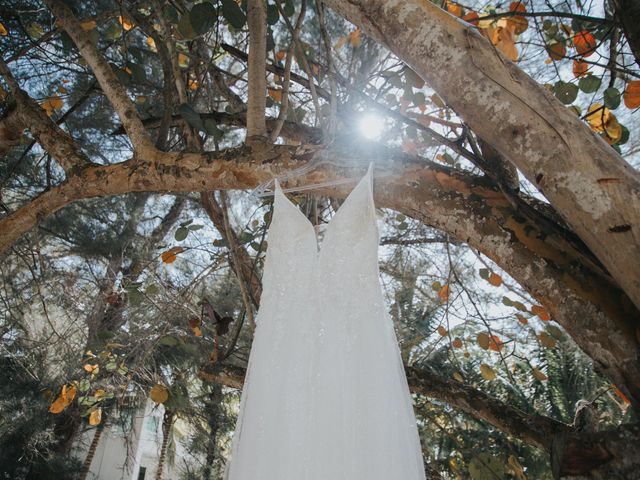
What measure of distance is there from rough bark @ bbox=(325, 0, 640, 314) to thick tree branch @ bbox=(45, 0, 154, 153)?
25.1 inches

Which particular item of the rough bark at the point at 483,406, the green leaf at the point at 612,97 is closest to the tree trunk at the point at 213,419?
the rough bark at the point at 483,406

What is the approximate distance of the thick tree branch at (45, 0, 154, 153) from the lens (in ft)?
4.21

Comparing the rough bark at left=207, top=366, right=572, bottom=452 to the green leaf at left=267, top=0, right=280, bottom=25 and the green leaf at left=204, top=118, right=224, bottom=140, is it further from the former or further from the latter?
the green leaf at left=267, top=0, right=280, bottom=25

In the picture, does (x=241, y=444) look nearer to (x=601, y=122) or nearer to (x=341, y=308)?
(x=341, y=308)

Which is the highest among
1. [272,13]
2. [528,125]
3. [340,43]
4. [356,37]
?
[340,43]

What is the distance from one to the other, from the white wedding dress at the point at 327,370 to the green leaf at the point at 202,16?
2.42 feet

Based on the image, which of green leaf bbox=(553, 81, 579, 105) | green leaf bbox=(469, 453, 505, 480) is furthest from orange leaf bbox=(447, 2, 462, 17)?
green leaf bbox=(469, 453, 505, 480)

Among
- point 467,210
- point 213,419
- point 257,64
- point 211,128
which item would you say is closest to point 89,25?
point 211,128

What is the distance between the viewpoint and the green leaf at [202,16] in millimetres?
1406

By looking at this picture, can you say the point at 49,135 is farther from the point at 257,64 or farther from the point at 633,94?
the point at 633,94

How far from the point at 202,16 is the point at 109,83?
12.5 inches

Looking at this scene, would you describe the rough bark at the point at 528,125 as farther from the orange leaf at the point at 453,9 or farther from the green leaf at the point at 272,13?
the orange leaf at the point at 453,9

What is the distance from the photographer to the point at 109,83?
137cm

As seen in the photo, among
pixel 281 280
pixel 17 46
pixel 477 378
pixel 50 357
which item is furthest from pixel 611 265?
pixel 477 378
